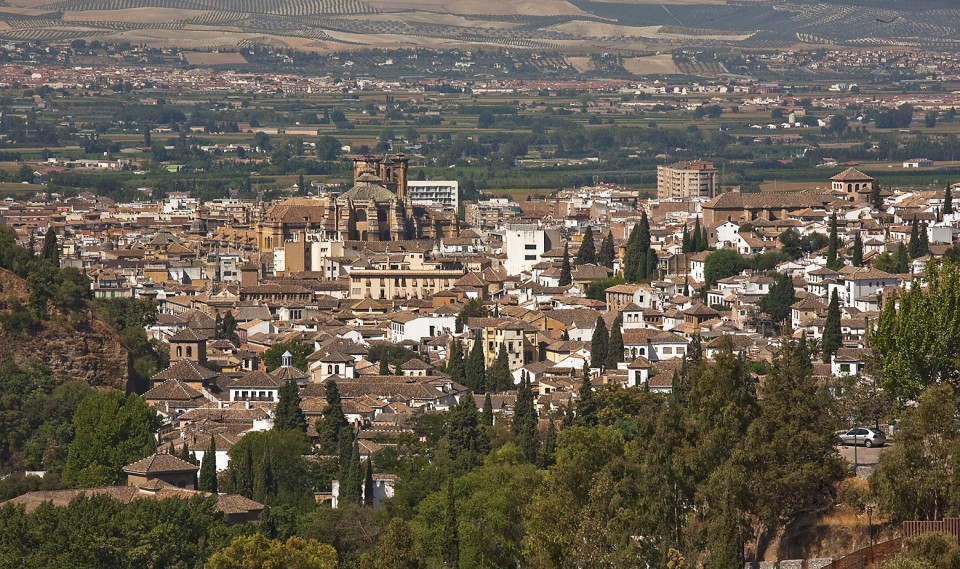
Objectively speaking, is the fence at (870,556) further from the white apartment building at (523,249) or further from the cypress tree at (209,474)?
the white apartment building at (523,249)

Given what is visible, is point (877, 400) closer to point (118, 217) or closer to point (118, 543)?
point (118, 543)

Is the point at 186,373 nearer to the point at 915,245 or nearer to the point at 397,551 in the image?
the point at 915,245

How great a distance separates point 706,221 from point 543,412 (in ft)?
117

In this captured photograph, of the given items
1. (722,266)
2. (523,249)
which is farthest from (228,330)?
(523,249)

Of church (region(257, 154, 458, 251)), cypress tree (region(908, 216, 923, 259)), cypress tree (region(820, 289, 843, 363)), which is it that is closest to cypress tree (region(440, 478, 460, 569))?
cypress tree (region(820, 289, 843, 363))

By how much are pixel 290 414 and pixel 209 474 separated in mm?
5794

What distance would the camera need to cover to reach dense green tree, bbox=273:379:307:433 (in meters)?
48.6

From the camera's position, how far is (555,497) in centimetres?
3120

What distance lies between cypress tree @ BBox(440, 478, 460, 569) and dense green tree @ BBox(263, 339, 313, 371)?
28.2 meters

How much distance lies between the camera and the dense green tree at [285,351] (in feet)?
204

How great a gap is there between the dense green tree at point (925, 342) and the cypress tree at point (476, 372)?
25.1m

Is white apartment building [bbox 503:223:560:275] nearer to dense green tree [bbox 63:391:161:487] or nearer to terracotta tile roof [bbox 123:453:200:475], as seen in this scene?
dense green tree [bbox 63:391:161:487]

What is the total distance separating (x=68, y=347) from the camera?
59969 millimetres

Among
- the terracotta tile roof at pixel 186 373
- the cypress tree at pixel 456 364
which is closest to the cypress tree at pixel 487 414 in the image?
the cypress tree at pixel 456 364
